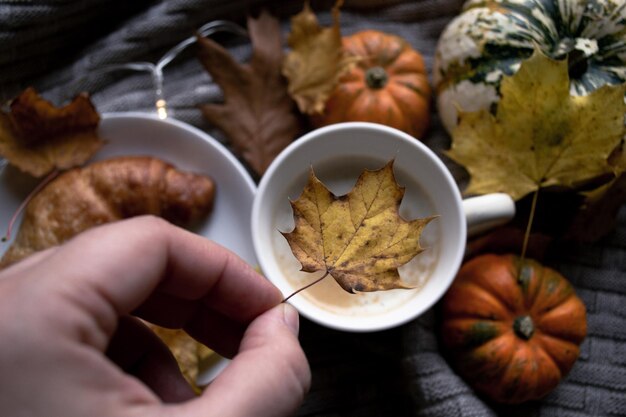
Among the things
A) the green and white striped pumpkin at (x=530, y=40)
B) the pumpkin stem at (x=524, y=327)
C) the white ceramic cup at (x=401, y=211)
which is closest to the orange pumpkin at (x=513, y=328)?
the pumpkin stem at (x=524, y=327)

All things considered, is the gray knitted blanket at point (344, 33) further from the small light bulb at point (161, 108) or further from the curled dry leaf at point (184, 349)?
the curled dry leaf at point (184, 349)

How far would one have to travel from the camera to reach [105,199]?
3.19 feet

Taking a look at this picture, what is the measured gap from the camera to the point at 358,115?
102 cm

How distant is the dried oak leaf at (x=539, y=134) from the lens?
858 millimetres

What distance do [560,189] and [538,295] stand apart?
0.17 metres

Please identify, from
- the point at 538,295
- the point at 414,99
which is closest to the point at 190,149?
the point at 414,99

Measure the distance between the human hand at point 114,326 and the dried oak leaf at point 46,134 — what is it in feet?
1.51

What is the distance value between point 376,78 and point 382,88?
0.9 inches

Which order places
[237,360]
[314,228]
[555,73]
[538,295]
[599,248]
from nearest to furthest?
[237,360] < [314,228] < [555,73] < [538,295] < [599,248]

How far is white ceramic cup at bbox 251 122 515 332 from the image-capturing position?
32.8 inches

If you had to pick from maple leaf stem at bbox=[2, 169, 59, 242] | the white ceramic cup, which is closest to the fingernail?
the white ceramic cup

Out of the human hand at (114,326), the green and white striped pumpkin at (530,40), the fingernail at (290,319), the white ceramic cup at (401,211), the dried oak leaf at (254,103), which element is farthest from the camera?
the dried oak leaf at (254,103)

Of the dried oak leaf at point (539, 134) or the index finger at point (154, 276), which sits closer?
the index finger at point (154, 276)

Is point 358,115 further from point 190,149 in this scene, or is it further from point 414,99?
point 190,149
